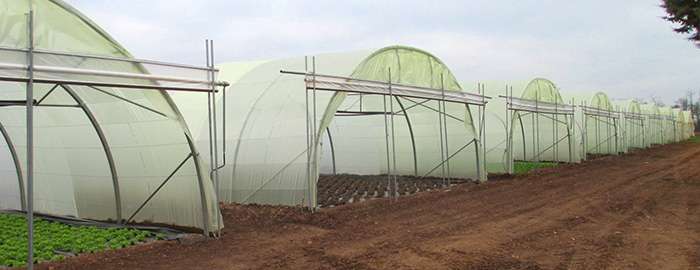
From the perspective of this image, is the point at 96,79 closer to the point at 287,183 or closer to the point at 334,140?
the point at 287,183

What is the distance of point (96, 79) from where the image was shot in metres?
7.30

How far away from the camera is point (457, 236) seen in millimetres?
9023

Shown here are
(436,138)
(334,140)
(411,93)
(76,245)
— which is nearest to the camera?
(76,245)

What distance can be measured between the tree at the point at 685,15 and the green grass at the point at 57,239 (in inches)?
538

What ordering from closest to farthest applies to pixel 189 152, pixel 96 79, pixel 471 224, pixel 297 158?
pixel 96 79, pixel 189 152, pixel 471 224, pixel 297 158

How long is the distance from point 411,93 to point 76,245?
857 cm

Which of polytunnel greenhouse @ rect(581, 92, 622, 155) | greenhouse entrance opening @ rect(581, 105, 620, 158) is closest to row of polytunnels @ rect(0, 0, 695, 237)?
polytunnel greenhouse @ rect(581, 92, 622, 155)

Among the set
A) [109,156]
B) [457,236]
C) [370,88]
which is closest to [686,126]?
[370,88]

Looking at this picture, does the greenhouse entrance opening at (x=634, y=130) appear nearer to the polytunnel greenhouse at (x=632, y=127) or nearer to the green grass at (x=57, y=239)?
the polytunnel greenhouse at (x=632, y=127)

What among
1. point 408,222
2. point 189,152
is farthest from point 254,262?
point 408,222

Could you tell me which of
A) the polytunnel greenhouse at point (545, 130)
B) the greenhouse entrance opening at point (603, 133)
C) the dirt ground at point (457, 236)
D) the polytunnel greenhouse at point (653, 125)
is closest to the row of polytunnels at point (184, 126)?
the dirt ground at point (457, 236)

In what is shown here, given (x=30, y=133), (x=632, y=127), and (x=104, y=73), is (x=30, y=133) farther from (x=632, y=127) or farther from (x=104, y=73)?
(x=632, y=127)

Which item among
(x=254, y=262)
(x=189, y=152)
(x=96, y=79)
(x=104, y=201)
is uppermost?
(x=96, y=79)

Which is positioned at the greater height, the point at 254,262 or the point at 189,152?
the point at 189,152
